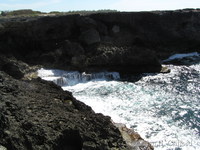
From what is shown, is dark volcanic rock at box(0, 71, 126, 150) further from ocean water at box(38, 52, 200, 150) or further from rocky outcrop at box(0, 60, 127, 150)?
ocean water at box(38, 52, 200, 150)

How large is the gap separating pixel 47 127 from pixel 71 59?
21752 millimetres

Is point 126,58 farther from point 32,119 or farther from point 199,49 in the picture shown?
point 32,119

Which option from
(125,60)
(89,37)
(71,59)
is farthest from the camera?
(89,37)

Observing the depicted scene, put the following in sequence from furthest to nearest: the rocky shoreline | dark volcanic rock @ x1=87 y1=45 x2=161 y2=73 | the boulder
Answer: the boulder → dark volcanic rock @ x1=87 y1=45 x2=161 y2=73 → the rocky shoreline

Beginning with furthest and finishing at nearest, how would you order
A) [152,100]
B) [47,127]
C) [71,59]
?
1. [71,59]
2. [152,100]
3. [47,127]

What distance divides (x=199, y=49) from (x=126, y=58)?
17.5 meters

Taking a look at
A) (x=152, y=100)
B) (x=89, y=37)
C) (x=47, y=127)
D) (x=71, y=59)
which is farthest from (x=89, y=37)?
(x=47, y=127)

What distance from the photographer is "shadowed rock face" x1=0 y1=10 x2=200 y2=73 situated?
100 feet

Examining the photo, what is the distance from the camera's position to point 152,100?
2161cm

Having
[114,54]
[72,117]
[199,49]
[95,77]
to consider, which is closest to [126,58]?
[114,54]

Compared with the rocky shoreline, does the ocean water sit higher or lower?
lower

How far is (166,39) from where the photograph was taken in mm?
42188

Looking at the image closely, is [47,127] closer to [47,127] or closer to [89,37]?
[47,127]

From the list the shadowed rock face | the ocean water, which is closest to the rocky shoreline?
the shadowed rock face
